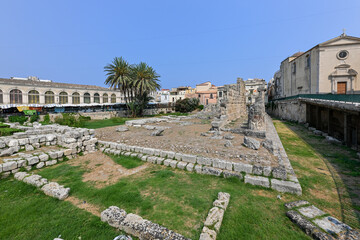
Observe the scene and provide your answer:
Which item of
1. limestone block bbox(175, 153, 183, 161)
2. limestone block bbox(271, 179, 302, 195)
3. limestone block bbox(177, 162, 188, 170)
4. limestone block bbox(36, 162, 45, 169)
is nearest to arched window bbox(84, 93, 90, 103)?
limestone block bbox(36, 162, 45, 169)

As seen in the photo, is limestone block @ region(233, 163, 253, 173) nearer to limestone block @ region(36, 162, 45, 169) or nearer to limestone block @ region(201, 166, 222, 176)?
limestone block @ region(201, 166, 222, 176)

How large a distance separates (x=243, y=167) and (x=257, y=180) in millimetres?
645

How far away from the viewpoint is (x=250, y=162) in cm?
592

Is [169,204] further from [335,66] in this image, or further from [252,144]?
[335,66]

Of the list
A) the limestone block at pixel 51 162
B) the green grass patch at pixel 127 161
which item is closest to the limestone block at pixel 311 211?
the green grass patch at pixel 127 161

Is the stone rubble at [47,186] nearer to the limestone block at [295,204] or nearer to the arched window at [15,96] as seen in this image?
the limestone block at [295,204]

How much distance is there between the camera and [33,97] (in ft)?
110

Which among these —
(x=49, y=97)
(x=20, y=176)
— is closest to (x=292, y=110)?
(x=20, y=176)

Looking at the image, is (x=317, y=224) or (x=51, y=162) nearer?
(x=317, y=224)

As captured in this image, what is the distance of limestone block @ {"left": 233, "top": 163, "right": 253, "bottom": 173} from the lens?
5448 millimetres

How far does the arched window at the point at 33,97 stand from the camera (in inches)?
1297

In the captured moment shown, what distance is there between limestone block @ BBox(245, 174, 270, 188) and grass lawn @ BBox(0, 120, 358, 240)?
175 mm

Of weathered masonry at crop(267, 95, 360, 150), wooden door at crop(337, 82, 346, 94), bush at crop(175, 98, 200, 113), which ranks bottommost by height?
weathered masonry at crop(267, 95, 360, 150)

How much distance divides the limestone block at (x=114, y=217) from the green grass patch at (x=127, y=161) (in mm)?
3216
